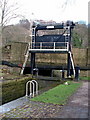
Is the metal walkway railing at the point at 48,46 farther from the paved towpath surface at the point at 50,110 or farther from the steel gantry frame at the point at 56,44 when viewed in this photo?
the paved towpath surface at the point at 50,110

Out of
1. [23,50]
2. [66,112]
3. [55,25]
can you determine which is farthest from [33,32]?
[66,112]

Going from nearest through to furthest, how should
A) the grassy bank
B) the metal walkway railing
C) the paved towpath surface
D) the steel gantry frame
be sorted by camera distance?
the paved towpath surface → the grassy bank → the steel gantry frame → the metal walkway railing

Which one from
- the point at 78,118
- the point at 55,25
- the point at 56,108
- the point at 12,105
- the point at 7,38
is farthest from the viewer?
the point at 7,38

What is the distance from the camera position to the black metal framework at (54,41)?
43.8 ft

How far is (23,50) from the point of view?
17.8 meters

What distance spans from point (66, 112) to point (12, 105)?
6.43 feet

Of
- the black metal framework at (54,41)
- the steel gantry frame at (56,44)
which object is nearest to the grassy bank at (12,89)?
the steel gantry frame at (56,44)

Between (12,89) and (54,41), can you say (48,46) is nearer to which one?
(54,41)

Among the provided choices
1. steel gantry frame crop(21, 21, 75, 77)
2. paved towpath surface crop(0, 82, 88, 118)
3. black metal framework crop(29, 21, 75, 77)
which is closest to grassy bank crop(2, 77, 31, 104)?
paved towpath surface crop(0, 82, 88, 118)

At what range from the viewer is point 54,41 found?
46.0 ft

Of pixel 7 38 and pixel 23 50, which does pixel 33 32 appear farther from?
pixel 7 38

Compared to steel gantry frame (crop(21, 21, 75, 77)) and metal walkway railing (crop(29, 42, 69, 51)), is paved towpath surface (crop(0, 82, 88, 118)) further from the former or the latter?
metal walkway railing (crop(29, 42, 69, 51))

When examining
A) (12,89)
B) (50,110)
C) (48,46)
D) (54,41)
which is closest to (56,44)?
(54,41)

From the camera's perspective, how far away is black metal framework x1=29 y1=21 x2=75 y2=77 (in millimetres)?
13344
